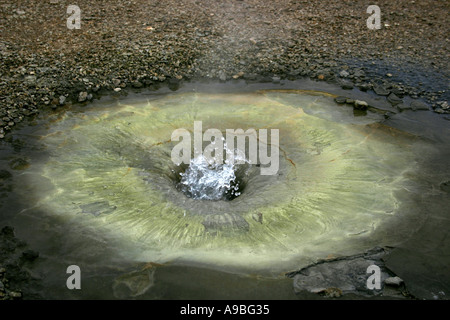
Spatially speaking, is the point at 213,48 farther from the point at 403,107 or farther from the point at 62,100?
the point at 403,107

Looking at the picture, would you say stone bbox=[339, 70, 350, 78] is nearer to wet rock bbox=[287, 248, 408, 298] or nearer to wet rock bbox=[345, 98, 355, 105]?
wet rock bbox=[345, 98, 355, 105]

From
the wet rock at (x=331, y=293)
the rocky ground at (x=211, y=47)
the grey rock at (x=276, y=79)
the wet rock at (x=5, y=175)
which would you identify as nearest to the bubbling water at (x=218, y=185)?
the wet rock at (x=5, y=175)

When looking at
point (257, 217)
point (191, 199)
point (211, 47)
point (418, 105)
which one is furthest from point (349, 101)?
point (191, 199)

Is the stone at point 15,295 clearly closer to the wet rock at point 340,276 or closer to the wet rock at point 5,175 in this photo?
the wet rock at point 5,175

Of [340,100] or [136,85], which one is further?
[136,85]

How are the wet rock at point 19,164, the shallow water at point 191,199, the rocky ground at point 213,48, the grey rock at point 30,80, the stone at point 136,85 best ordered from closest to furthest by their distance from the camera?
the shallow water at point 191,199
the wet rock at point 19,164
the grey rock at point 30,80
the rocky ground at point 213,48
the stone at point 136,85
